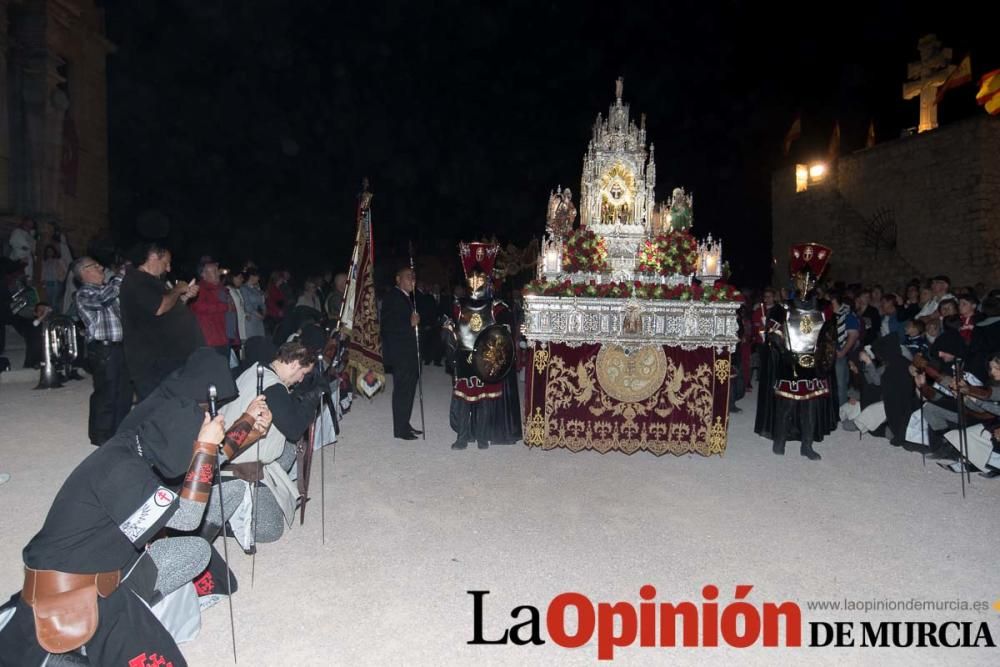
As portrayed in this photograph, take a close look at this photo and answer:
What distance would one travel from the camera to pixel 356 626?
11.9 ft

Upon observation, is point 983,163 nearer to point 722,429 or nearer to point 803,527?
point 722,429

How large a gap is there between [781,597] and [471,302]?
15.4ft

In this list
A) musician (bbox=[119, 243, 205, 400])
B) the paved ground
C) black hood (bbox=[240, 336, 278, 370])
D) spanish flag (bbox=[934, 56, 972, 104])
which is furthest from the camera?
spanish flag (bbox=[934, 56, 972, 104])

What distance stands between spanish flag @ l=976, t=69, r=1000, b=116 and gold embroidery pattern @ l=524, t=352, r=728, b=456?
18463mm

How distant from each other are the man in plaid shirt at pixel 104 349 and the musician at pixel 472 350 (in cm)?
367

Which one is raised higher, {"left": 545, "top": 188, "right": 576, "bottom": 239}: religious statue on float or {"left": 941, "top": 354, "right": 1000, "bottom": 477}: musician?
{"left": 545, "top": 188, "right": 576, "bottom": 239}: religious statue on float

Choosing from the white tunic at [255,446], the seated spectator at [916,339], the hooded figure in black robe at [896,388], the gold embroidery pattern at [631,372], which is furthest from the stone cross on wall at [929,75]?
the white tunic at [255,446]

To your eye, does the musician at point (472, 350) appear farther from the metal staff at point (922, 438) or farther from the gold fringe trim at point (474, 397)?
the metal staff at point (922, 438)

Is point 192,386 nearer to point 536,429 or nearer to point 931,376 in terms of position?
point 536,429

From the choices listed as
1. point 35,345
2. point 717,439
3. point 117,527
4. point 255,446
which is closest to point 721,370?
point 717,439

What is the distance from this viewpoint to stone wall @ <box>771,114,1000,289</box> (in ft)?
60.4

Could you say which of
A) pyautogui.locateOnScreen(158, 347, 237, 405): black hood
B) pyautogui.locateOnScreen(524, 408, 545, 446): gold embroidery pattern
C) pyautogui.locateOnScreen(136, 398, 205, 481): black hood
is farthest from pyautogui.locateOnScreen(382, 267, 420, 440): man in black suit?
pyautogui.locateOnScreen(136, 398, 205, 481): black hood

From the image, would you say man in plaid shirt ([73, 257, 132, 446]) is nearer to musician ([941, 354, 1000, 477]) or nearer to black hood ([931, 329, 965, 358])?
musician ([941, 354, 1000, 477])

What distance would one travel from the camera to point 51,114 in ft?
58.8
